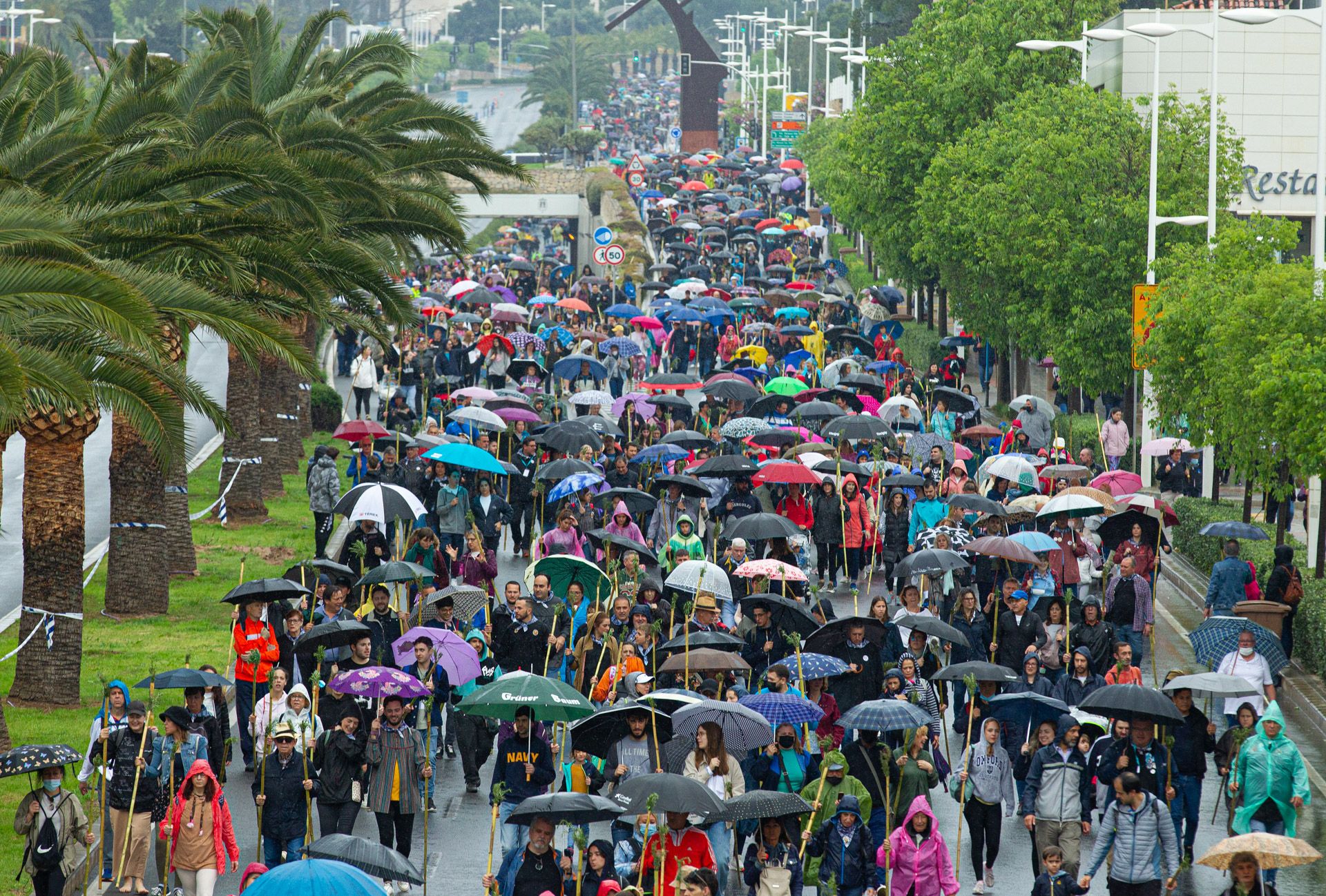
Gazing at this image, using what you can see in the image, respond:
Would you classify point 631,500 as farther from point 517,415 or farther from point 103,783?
point 103,783

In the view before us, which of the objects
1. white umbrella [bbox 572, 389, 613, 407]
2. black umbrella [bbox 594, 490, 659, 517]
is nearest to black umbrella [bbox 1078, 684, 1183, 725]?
black umbrella [bbox 594, 490, 659, 517]

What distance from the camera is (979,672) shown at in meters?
15.0

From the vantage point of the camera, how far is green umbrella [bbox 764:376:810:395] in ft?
101

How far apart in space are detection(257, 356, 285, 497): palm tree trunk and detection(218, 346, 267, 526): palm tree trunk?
42.1 inches

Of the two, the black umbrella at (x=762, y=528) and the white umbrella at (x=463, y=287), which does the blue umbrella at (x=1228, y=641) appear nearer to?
the black umbrella at (x=762, y=528)

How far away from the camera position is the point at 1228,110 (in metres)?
45.8

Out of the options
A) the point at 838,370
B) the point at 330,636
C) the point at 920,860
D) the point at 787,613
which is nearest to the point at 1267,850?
the point at 920,860

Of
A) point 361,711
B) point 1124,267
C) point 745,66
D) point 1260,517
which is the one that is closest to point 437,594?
point 361,711

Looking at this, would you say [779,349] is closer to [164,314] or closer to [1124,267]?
[1124,267]

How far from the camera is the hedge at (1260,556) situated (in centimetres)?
2022

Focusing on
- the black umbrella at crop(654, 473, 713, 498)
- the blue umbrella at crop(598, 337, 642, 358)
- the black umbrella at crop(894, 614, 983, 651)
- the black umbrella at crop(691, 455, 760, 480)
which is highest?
the blue umbrella at crop(598, 337, 642, 358)

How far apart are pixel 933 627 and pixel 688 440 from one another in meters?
10.5

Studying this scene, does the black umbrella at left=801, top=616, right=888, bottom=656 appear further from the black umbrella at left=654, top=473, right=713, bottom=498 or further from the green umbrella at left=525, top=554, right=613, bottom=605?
the black umbrella at left=654, top=473, right=713, bottom=498

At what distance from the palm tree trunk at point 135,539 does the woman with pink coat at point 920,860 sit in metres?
12.2
